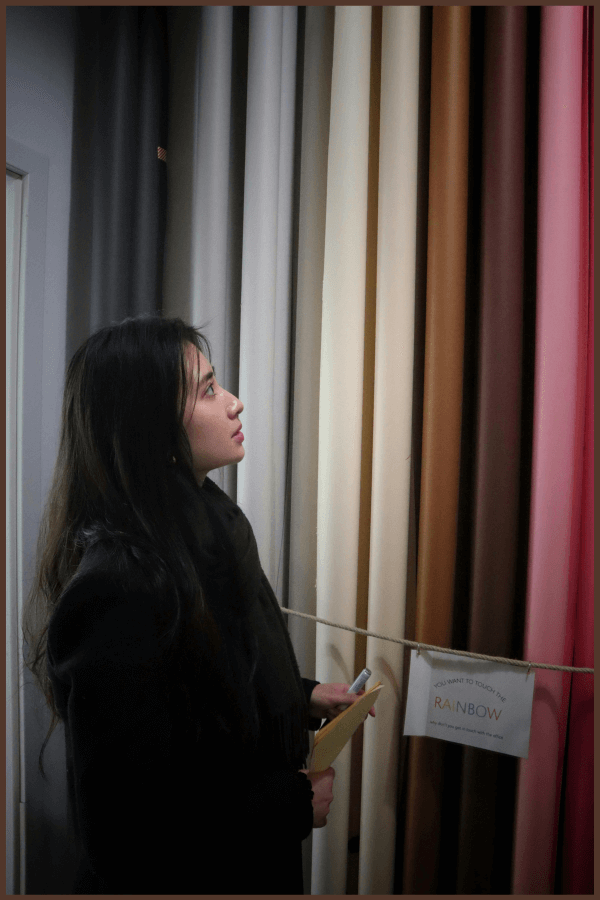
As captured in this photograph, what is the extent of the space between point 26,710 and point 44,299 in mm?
795

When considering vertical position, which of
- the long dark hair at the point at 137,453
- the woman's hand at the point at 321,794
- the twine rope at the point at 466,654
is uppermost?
the long dark hair at the point at 137,453

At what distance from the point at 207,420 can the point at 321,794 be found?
496mm

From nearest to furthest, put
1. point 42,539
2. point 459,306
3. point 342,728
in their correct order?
1. point 342,728
2. point 42,539
3. point 459,306

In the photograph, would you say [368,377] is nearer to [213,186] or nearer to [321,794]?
[213,186]

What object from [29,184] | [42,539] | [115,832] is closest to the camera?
[115,832]

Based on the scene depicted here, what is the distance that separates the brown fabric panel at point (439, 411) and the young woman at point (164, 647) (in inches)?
10.1

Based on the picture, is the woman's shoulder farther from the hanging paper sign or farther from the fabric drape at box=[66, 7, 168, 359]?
the fabric drape at box=[66, 7, 168, 359]

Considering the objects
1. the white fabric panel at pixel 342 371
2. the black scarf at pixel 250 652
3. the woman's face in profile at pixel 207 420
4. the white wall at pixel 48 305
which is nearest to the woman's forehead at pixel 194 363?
the woman's face in profile at pixel 207 420

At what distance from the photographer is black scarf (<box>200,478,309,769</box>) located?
64 cm

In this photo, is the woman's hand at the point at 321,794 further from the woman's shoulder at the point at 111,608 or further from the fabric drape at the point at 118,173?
the fabric drape at the point at 118,173

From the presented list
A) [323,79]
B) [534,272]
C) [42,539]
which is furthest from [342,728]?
[323,79]

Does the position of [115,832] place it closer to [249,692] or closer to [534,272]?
[249,692]

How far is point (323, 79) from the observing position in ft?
3.08

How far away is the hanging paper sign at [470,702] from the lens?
2.60 feet
